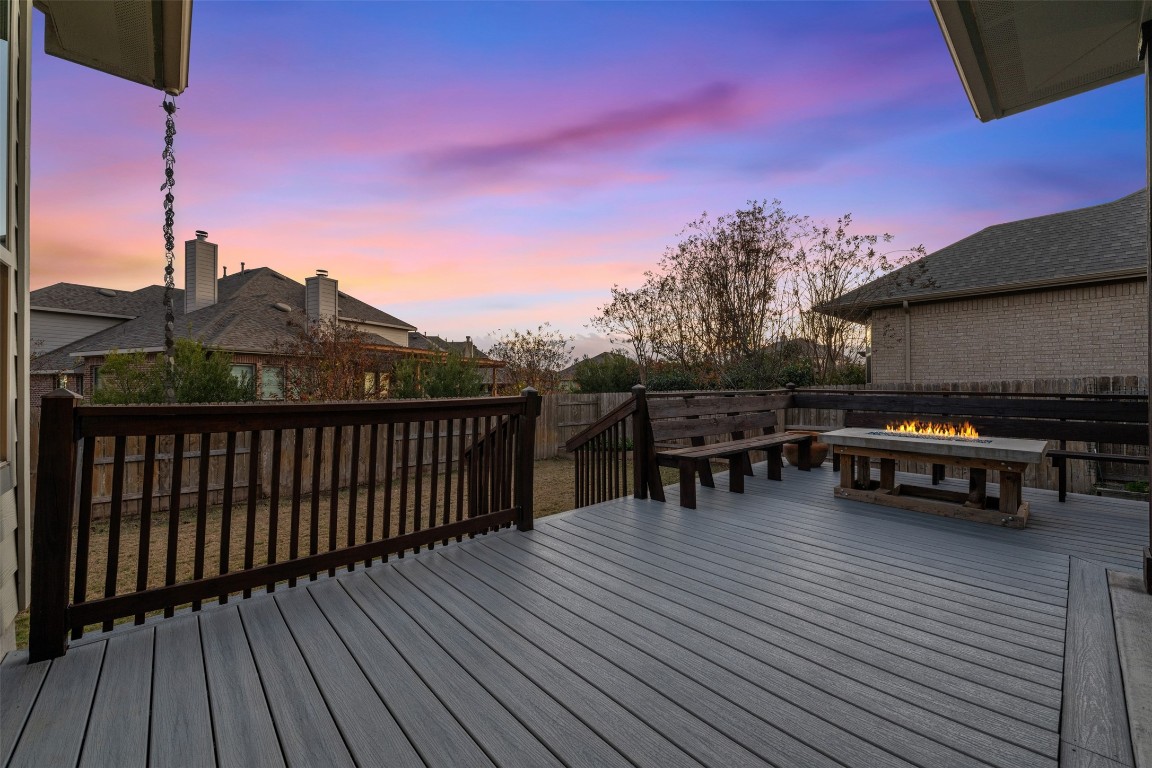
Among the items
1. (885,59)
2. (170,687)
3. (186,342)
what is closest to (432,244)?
(186,342)

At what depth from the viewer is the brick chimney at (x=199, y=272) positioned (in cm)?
1548

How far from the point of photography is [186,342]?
816cm

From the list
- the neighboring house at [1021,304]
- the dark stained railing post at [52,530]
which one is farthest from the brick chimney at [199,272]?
the neighboring house at [1021,304]

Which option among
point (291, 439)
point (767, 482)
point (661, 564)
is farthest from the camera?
point (291, 439)

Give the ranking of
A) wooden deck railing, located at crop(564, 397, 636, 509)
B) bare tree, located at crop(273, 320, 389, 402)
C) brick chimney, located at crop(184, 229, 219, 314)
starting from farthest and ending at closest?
brick chimney, located at crop(184, 229, 219, 314) < bare tree, located at crop(273, 320, 389, 402) < wooden deck railing, located at crop(564, 397, 636, 509)

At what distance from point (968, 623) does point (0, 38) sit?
478 centimetres

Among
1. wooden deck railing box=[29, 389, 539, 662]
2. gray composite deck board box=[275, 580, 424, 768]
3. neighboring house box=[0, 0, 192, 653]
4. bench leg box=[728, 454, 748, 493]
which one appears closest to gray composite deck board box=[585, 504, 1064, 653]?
wooden deck railing box=[29, 389, 539, 662]

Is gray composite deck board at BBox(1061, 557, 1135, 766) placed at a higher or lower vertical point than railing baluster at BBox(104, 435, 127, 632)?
lower

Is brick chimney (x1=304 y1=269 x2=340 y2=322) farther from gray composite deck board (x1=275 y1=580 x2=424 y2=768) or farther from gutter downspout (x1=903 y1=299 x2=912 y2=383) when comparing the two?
gutter downspout (x1=903 y1=299 x2=912 y2=383)

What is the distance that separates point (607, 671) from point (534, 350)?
15.5 metres

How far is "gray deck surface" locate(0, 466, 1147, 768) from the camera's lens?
1.49m

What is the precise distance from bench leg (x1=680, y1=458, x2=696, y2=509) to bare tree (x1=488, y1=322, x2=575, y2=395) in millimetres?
12160

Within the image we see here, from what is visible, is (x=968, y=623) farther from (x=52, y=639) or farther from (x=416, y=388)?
(x=416, y=388)

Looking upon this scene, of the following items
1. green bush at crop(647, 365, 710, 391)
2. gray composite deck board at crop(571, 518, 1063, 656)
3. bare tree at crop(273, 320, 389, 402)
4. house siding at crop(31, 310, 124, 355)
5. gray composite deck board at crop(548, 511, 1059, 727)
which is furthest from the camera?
house siding at crop(31, 310, 124, 355)
